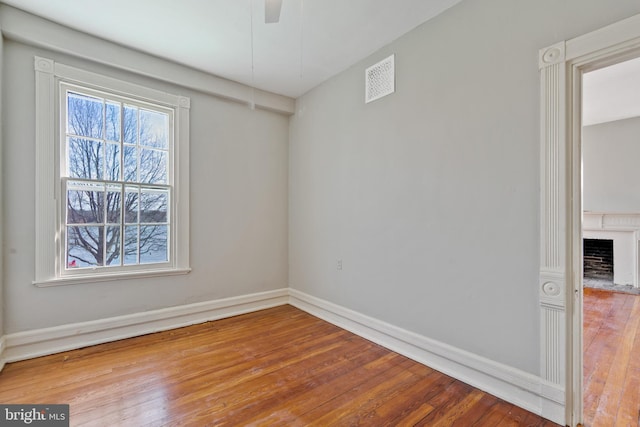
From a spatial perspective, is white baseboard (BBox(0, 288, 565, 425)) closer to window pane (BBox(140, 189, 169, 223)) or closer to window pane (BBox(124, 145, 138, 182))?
window pane (BBox(140, 189, 169, 223))

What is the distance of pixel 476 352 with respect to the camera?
6.87 ft

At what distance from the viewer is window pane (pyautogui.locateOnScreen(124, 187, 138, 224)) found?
299cm

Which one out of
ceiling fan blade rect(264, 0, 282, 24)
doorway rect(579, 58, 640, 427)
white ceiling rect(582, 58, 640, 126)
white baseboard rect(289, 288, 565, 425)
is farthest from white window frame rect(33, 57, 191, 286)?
white ceiling rect(582, 58, 640, 126)

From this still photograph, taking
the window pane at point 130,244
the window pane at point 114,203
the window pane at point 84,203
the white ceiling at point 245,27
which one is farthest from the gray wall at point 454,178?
the window pane at point 84,203

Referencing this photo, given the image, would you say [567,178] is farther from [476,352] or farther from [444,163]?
[476,352]

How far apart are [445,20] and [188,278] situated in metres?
3.58

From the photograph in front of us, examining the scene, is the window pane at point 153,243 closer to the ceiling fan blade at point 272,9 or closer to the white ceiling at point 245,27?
the white ceiling at point 245,27

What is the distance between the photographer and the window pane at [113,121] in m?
2.88

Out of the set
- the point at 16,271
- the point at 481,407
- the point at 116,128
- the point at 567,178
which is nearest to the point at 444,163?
the point at 567,178

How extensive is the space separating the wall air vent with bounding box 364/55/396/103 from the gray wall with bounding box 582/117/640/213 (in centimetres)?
411

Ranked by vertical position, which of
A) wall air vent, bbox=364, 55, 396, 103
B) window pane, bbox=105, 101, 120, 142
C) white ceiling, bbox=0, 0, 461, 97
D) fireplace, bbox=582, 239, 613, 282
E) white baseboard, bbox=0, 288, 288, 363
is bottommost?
white baseboard, bbox=0, 288, 288, 363

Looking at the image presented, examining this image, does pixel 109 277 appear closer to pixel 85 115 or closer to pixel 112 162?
pixel 112 162

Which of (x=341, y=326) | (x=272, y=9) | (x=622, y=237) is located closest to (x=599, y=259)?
(x=622, y=237)

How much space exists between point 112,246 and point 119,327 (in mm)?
815
